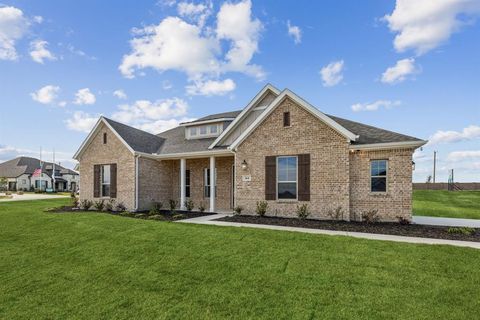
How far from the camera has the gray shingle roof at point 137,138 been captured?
15.8 meters


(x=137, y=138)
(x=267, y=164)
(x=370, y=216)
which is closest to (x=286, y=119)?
(x=267, y=164)

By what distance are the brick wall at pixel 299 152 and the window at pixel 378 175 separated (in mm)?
1052

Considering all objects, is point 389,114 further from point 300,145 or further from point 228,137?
point 228,137

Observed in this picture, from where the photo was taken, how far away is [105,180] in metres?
16.4

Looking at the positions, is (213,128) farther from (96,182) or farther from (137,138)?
(96,182)

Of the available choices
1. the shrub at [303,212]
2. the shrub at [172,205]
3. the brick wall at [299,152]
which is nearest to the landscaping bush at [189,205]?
the shrub at [172,205]

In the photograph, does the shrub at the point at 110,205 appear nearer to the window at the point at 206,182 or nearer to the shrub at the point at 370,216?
the window at the point at 206,182

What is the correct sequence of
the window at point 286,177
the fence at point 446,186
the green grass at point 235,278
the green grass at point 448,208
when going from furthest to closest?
the fence at point 446,186
the green grass at point 448,208
the window at point 286,177
the green grass at point 235,278

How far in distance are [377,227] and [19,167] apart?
69370mm

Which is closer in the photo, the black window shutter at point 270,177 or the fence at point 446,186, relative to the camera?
the black window shutter at point 270,177

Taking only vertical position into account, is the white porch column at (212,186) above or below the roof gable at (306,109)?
below

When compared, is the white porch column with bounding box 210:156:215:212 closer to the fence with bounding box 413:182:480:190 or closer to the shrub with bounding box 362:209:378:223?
the shrub with bounding box 362:209:378:223

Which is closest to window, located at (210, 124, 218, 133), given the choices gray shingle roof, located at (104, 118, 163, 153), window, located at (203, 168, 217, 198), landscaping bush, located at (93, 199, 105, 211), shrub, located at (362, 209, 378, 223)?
window, located at (203, 168, 217, 198)

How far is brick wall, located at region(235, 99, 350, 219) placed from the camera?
10.9m
